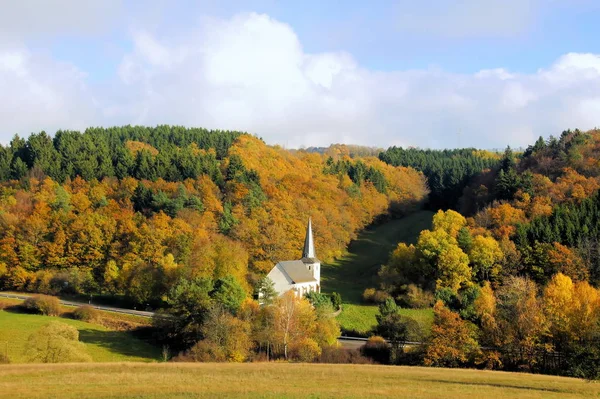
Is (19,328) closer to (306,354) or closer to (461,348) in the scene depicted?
(306,354)

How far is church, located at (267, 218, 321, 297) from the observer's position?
209 ft

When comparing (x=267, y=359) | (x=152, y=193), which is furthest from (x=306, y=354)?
(x=152, y=193)

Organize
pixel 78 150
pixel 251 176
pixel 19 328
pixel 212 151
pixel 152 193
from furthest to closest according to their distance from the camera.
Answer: pixel 212 151
pixel 78 150
pixel 251 176
pixel 152 193
pixel 19 328

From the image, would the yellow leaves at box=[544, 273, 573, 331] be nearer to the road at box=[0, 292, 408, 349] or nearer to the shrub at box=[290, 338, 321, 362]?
the road at box=[0, 292, 408, 349]

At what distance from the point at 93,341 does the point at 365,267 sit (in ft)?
146

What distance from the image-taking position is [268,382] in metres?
30.1

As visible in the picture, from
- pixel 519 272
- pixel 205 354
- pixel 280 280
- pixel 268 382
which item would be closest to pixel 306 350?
pixel 205 354

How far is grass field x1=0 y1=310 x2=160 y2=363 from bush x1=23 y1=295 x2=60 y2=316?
2.33 metres

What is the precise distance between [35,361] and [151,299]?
2746 cm

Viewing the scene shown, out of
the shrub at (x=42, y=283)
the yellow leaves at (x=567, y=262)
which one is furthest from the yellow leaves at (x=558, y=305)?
the shrub at (x=42, y=283)

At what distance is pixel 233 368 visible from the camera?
116 feet

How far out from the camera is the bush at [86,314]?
192 feet

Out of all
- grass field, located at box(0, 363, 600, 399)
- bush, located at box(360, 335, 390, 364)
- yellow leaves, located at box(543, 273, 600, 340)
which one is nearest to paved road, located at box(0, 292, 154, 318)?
bush, located at box(360, 335, 390, 364)

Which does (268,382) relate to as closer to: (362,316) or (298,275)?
(362,316)
